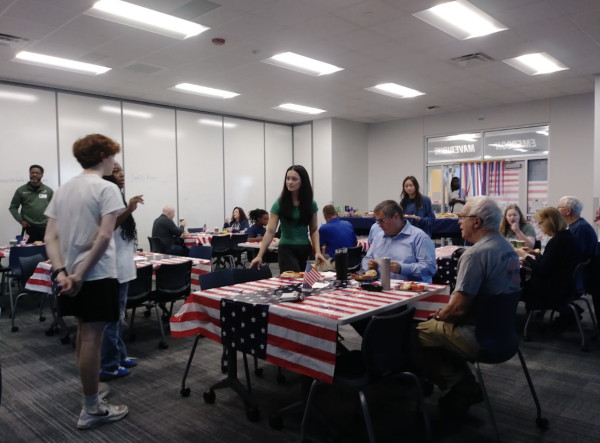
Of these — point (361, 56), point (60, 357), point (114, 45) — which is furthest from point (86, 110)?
point (60, 357)

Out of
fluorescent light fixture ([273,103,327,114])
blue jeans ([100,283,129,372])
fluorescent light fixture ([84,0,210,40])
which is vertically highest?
fluorescent light fixture ([84,0,210,40])

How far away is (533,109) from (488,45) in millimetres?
4410

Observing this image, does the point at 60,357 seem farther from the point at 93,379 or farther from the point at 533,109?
the point at 533,109

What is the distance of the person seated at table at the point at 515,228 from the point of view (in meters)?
5.08

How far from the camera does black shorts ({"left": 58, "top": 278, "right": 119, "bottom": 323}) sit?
2586mm

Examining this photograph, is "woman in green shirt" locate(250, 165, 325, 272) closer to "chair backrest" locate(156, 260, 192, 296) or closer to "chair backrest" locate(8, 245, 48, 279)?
"chair backrest" locate(156, 260, 192, 296)

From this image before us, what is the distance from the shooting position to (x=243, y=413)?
9.63 feet

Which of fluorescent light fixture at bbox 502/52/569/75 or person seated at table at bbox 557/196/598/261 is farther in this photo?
fluorescent light fixture at bbox 502/52/569/75

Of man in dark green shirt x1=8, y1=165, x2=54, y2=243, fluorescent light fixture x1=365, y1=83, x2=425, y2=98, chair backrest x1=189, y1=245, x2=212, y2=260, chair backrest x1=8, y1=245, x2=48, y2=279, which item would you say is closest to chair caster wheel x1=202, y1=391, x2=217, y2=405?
chair backrest x1=189, y1=245, x2=212, y2=260

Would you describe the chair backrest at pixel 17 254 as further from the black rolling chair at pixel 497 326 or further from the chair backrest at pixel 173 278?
the black rolling chair at pixel 497 326

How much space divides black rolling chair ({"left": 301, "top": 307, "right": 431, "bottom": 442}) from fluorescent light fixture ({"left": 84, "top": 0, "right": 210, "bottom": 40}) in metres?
4.41

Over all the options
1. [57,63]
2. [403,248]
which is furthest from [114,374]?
[57,63]

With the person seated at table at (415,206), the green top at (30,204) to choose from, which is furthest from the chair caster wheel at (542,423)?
the green top at (30,204)

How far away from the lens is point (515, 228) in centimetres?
506
